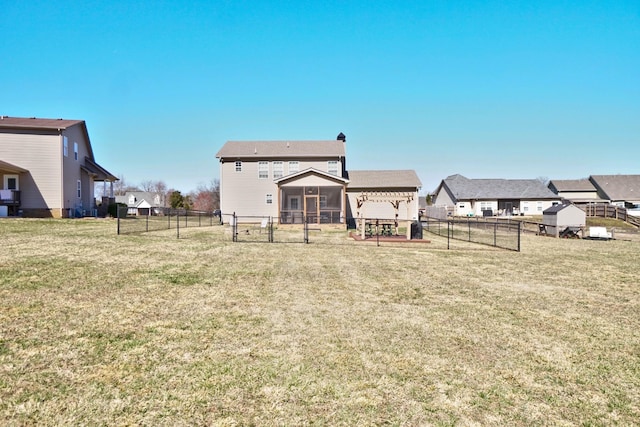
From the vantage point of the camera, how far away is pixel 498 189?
48594 millimetres

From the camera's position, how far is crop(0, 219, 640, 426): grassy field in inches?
131

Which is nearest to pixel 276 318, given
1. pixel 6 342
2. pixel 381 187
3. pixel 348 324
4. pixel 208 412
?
pixel 348 324

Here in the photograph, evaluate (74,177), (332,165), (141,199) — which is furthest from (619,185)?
(141,199)

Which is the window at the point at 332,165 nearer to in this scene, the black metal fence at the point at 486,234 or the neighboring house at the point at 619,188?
the black metal fence at the point at 486,234

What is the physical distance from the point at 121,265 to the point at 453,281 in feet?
26.8

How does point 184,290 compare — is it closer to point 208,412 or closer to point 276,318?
point 276,318

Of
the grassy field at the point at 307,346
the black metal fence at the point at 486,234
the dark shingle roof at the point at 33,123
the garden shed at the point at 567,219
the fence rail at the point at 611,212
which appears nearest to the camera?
the grassy field at the point at 307,346

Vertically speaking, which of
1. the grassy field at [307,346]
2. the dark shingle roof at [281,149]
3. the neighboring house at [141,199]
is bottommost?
the grassy field at [307,346]

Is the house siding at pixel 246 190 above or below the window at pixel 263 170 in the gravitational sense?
below

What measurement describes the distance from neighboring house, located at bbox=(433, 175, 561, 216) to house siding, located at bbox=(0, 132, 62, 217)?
4268 centimetres

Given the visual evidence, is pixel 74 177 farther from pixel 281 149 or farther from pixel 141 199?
pixel 141 199

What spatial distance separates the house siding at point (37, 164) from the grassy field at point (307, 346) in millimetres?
16511

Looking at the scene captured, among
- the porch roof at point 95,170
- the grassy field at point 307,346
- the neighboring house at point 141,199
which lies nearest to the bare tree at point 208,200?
the neighboring house at point 141,199

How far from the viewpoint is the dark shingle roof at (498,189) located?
47500 mm
